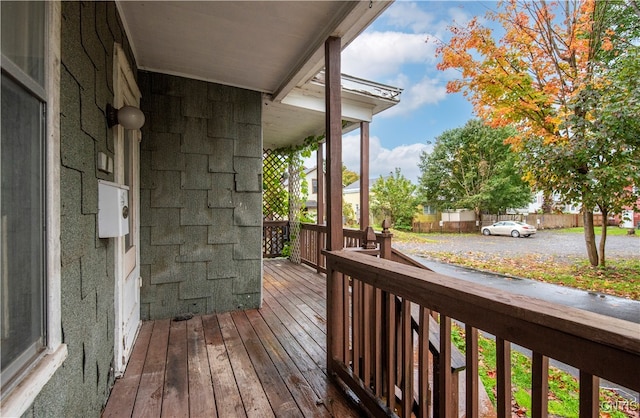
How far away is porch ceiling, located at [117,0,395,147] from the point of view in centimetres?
200

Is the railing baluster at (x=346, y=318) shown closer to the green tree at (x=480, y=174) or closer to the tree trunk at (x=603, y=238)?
the tree trunk at (x=603, y=238)

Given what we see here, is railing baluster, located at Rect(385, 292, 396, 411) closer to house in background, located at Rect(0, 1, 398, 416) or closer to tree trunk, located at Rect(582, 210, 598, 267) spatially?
house in background, located at Rect(0, 1, 398, 416)

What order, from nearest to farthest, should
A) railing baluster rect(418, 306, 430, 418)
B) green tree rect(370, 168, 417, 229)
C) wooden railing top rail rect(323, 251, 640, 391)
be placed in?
wooden railing top rail rect(323, 251, 640, 391), railing baluster rect(418, 306, 430, 418), green tree rect(370, 168, 417, 229)

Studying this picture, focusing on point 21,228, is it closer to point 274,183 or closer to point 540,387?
point 540,387

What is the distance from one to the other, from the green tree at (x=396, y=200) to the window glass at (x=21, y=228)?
10.0 metres

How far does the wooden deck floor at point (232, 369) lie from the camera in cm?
180

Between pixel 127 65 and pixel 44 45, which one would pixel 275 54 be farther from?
pixel 44 45

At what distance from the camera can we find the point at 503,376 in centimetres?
102

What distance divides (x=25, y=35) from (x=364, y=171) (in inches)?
149

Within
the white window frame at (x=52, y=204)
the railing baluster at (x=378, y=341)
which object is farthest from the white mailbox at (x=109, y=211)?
the railing baluster at (x=378, y=341)

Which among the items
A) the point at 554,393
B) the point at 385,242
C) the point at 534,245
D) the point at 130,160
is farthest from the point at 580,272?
the point at 130,160

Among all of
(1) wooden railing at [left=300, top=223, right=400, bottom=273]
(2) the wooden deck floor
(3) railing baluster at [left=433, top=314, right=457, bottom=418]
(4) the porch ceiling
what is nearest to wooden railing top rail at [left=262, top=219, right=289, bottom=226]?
(1) wooden railing at [left=300, top=223, right=400, bottom=273]

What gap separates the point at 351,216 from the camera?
36.4 ft

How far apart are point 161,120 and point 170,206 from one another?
869 millimetres
